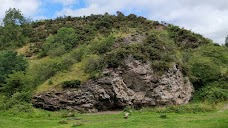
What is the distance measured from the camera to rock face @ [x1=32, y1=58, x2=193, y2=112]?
148ft

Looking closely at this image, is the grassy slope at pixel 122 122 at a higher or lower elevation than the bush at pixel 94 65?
lower

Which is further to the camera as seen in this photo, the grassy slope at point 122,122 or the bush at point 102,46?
the bush at point 102,46

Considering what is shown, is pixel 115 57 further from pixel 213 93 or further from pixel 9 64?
pixel 9 64

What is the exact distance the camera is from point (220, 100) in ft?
155

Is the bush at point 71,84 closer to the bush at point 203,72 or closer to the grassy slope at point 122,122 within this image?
the grassy slope at point 122,122

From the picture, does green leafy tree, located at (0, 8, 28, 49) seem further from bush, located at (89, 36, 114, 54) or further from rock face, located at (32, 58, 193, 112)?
rock face, located at (32, 58, 193, 112)

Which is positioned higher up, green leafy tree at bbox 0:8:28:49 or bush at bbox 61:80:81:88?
green leafy tree at bbox 0:8:28:49

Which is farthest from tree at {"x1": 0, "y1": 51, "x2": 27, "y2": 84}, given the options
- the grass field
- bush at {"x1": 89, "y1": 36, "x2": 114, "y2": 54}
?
the grass field

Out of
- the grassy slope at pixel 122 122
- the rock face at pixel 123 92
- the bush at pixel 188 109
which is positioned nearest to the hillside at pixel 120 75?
the rock face at pixel 123 92

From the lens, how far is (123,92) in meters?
46.9

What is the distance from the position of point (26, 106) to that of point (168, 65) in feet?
72.3

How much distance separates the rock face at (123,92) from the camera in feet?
148

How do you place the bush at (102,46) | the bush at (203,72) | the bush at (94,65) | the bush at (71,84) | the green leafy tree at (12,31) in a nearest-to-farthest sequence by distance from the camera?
the bush at (71,84), the bush at (94,65), the bush at (102,46), the bush at (203,72), the green leafy tree at (12,31)

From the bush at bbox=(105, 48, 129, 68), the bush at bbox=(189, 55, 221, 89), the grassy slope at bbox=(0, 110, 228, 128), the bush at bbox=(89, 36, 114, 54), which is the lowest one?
the grassy slope at bbox=(0, 110, 228, 128)
